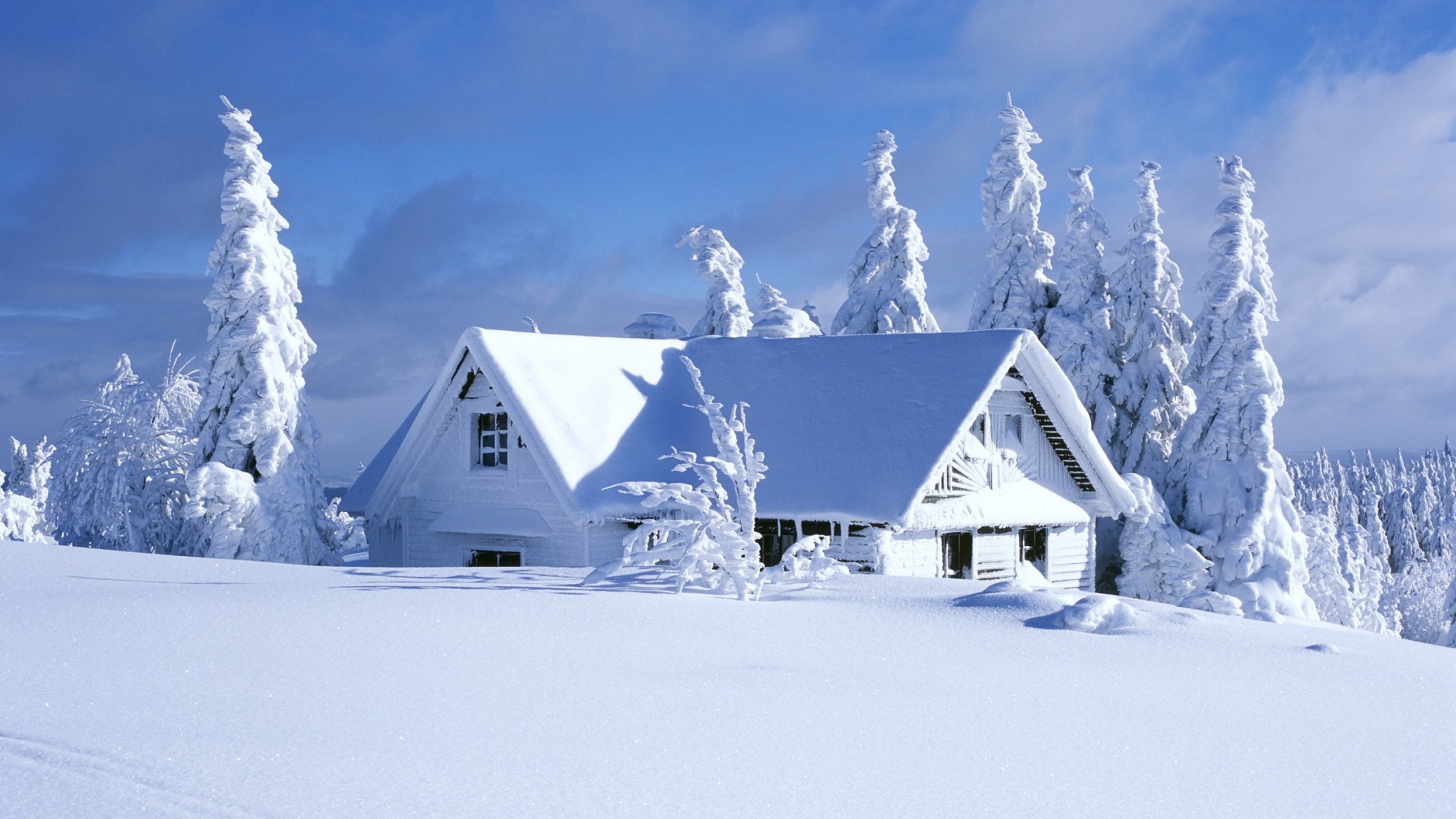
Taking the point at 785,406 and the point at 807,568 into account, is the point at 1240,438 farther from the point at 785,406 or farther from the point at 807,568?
the point at 807,568

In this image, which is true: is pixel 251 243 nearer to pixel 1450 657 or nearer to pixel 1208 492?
pixel 1450 657

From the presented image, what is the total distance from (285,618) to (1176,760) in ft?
25.2

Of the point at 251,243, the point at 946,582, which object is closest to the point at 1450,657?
the point at 946,582

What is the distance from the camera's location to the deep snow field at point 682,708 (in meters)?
5.68

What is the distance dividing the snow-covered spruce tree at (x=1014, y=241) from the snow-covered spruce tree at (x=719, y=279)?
8.26 meters

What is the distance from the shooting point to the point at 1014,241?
33.6m

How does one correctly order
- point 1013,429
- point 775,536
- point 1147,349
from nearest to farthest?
point 775,536 → point 1013,429 → point 1147,349

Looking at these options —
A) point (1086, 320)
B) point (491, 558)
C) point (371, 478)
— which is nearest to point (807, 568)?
point (491, 558)

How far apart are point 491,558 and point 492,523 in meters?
1.23

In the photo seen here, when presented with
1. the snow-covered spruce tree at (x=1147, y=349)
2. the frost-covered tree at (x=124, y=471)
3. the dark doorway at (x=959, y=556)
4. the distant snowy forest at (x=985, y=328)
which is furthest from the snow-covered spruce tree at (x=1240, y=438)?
the frost-covered tree at (x=124, y=471)

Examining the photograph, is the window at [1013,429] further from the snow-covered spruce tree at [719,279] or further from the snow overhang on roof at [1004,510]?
the snow-covered spruce tree at [719,279]

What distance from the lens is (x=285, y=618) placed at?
33.0 feet

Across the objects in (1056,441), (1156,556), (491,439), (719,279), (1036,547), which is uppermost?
(719,279)

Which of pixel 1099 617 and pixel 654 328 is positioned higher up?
pixel 654 328
